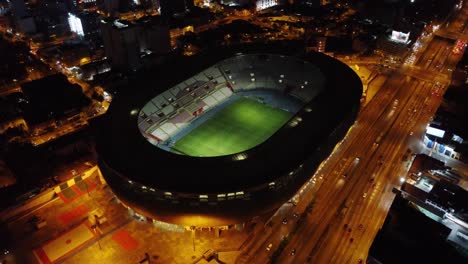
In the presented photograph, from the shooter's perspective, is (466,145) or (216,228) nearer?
(216,228)

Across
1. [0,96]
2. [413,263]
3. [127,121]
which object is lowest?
[0,96]

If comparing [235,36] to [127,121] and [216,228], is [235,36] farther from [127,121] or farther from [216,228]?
[216,228]

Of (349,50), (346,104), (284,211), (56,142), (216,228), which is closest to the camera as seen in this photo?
(216,228)

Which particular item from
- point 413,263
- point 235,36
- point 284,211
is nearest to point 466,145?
point 413,263

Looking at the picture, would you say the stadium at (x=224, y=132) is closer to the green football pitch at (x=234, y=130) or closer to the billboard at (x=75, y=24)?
the green football pitch at (x=234, y=130)

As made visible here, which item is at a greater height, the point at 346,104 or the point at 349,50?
the point at 346,104

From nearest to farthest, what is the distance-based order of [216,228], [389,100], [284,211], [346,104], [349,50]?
[216,228] < [284,211] < [346,104] < [389,100] < [349,50]
